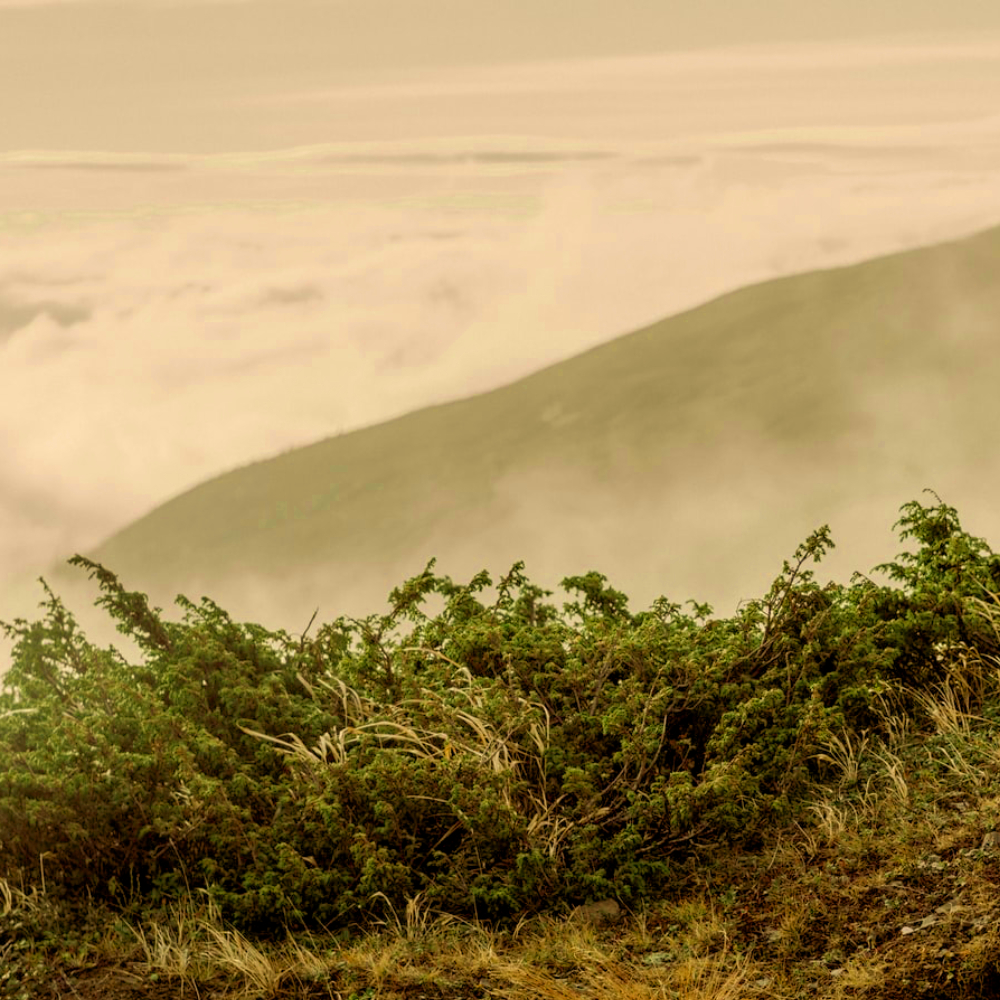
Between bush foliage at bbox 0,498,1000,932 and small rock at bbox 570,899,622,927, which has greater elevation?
bush foliage at bbox 0,498,1000,932

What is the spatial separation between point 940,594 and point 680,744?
2.22 metres

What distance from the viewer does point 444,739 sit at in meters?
7.47

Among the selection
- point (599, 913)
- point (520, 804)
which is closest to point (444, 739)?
point (520, 804)

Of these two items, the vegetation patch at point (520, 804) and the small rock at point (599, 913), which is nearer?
the vegetation patch at point (520, 804)

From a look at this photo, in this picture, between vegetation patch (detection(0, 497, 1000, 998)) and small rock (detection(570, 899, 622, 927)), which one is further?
small rock (detection(570, 899, 622, 927))

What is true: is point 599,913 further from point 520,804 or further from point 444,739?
point 444,739

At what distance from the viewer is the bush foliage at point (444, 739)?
268 inches

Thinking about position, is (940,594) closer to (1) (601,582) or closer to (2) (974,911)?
(1) (601,582)

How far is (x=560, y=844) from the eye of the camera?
22.7 ft

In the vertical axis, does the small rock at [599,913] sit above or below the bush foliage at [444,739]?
below

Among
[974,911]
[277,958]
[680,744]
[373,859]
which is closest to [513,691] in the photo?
[680,744]

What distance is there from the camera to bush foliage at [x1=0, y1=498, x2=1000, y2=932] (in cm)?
681

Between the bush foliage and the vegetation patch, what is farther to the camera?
the bush foliage

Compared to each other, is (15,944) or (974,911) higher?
(15,944)
